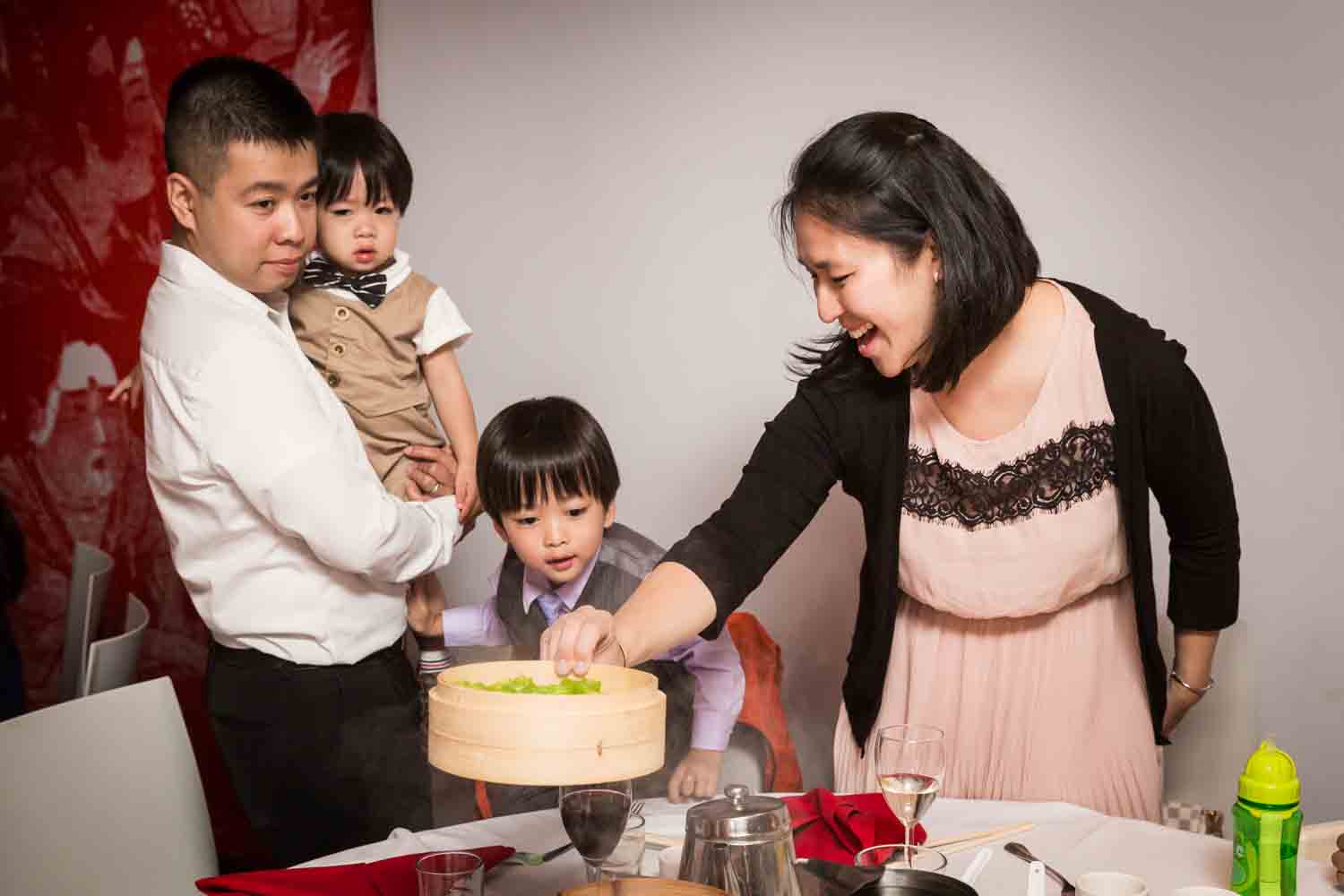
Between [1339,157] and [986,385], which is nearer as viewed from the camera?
[986,385]

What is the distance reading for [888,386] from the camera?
6.02 feet

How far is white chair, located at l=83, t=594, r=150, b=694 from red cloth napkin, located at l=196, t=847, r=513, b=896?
0.75m

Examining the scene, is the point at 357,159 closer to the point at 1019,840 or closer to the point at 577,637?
the point at 577,637

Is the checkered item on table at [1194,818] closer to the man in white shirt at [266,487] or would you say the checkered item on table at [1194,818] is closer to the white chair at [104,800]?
the man in white shirt at [266,487]

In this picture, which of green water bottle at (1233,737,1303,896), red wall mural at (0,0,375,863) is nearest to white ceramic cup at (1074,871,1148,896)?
green water bottle at (1233,737,1303,896)

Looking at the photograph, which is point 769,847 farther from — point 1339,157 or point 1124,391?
point 1339,157

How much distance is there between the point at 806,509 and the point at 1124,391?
0.46 m

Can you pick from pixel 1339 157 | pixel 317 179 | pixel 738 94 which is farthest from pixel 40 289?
pixel 1339 157

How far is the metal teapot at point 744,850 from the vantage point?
3.56ft

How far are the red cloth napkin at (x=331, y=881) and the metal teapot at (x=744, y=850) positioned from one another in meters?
0.30

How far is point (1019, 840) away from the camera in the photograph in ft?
4.55

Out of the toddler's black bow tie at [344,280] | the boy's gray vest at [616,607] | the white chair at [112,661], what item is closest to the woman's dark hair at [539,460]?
the boy's gray vest at [616,607]

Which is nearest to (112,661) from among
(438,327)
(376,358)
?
(376,358)

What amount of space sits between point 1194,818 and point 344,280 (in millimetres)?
1681
